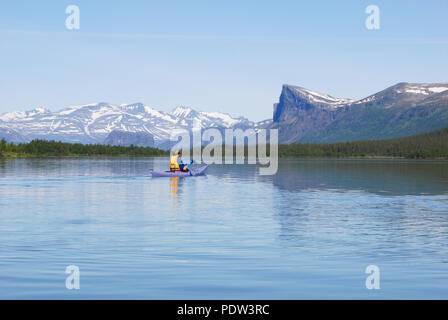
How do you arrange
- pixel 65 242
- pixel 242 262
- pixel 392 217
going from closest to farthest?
pixel 242 262, pixel 65 242, pixel 392 217

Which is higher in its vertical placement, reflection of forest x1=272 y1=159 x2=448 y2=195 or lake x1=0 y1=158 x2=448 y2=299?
reflection of forest x1=272 y1=159 x2=448 y2=195

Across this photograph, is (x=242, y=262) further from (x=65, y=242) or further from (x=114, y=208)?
(x=114, y=208)

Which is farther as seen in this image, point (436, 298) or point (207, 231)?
point (207, 231)

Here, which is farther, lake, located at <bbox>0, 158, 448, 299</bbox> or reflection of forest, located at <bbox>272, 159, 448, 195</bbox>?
reflection of forest, located at <bbox>272, 159, 448, 195</bbox>

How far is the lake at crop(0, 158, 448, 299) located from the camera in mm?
18688

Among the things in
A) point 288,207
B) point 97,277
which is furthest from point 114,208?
point 97,277

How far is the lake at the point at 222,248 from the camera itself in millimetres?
18688

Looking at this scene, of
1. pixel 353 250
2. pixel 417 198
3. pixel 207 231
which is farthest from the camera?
pixel 417 198

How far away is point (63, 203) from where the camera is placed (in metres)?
49.1

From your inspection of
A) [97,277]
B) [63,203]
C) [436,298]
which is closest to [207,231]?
[97,277]

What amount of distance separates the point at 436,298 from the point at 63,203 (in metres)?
38.0

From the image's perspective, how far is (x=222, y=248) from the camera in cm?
2686

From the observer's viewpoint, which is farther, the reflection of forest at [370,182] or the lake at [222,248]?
the reflection of forest at [370,182]

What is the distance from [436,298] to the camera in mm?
17562
